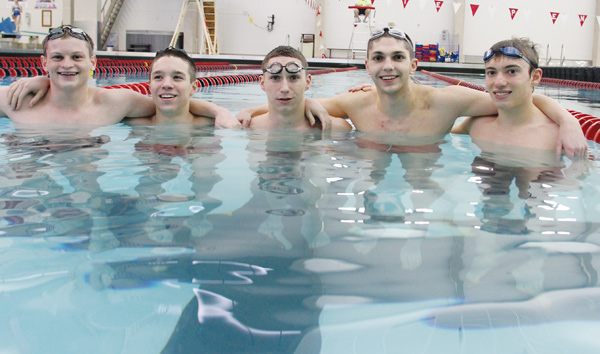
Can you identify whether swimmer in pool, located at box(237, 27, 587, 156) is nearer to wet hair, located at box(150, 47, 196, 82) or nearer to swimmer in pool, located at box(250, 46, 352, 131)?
swimmer in pool, located at box(250, 46, 352, 131)

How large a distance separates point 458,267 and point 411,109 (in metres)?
2.04

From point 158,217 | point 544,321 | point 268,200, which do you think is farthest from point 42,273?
point 544,321

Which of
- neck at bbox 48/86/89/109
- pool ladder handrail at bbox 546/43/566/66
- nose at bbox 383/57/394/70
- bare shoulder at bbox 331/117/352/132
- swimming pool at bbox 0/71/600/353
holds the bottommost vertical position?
swimming pool at bbox 0/71/600/353

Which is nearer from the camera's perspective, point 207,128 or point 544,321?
point 544,321

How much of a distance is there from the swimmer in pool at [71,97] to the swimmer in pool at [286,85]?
327 mm

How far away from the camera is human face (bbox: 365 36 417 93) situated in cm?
288

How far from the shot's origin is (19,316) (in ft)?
3.23

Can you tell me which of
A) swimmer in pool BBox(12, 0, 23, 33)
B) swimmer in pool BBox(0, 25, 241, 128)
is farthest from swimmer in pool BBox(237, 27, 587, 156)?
swimmer in pool BBox(12, 0, 23, 33)

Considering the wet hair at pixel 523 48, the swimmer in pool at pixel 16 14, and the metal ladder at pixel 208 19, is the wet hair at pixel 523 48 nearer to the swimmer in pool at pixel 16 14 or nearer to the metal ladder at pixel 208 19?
the metal ladder at pixel 208 19

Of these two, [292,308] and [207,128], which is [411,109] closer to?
[207,128]

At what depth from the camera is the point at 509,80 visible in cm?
262

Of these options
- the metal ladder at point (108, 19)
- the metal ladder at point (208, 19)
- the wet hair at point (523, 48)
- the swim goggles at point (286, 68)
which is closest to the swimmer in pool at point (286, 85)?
the swim goggles at point (286, 68)

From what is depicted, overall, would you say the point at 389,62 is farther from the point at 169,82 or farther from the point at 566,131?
the point at 169,82

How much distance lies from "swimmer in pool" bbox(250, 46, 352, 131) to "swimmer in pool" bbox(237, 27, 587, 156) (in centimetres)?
28
